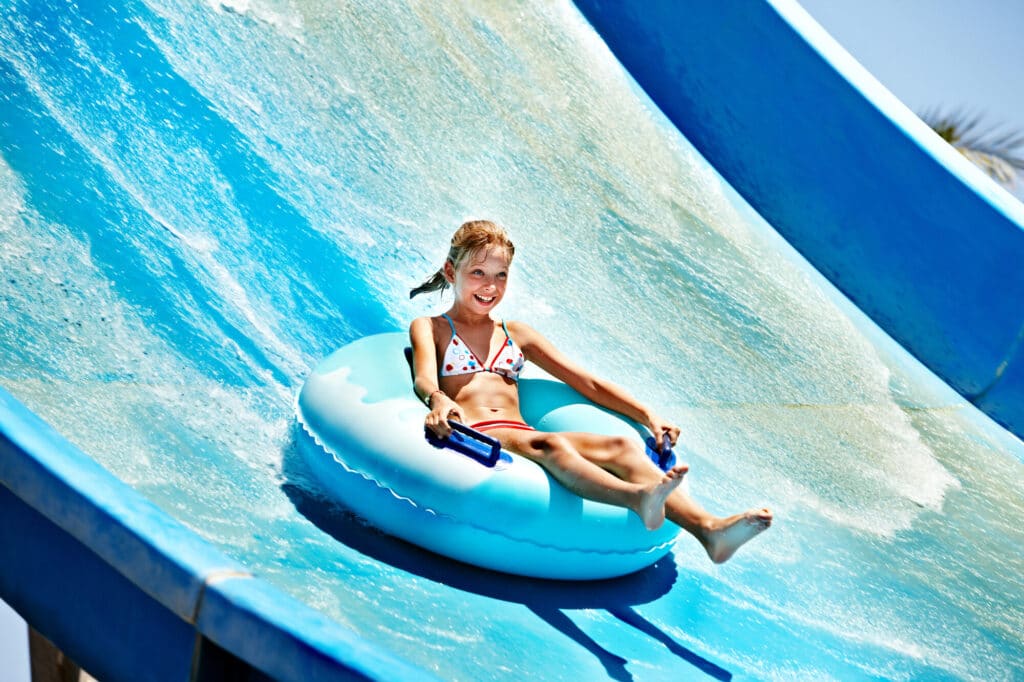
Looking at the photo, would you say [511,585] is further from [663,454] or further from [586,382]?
[586,382]

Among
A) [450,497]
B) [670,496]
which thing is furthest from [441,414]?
[670,496]

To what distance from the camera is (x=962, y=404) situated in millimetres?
5082

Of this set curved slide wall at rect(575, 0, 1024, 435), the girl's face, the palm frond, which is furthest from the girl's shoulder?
the palm frond

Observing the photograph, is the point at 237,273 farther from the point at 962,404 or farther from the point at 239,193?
the point at 962,404

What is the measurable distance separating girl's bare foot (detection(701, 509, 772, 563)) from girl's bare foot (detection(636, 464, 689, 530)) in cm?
13

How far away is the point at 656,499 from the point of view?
258 centimetres

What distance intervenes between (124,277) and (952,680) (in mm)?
2633

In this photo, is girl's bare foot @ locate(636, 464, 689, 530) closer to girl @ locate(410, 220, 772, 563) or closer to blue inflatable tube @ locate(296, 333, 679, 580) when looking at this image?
girl @ locate(410, 220, 772, 563)

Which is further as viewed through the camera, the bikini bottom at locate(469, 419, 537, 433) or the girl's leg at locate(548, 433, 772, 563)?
the bikini bottom at locate(469, 419, 537, 433)

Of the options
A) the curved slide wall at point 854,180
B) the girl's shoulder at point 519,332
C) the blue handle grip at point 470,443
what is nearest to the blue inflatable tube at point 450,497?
the blue handle grip at point 470,443

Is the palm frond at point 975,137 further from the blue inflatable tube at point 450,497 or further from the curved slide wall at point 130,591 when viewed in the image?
the curved slide wall at point 130,591

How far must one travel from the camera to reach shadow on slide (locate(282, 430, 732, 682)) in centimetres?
266

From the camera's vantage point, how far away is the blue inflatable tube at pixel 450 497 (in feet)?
8.65

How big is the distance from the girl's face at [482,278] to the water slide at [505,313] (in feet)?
2.07
